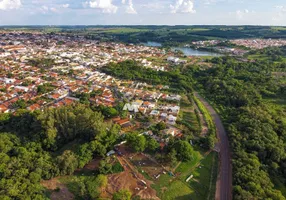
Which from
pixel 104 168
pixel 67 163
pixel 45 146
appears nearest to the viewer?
pixel 67 163

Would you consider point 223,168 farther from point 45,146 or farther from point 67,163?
point 45,146

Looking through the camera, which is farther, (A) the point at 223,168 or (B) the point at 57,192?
(A) the point at 223,168

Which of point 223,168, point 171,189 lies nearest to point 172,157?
point 171,189

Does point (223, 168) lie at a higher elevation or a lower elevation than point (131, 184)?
higher

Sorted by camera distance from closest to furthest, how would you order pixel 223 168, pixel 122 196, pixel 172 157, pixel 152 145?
pixel 122 196
pixel 172 157
pixel 223 168
pixel 152 145

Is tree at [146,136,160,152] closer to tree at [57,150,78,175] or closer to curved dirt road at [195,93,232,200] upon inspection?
curved dirt road at [195,93,232,200]

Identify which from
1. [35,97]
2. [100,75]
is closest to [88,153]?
[35,97]

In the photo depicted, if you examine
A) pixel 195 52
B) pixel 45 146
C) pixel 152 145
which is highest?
pixel 195 52

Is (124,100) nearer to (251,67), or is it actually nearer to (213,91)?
(213,91)

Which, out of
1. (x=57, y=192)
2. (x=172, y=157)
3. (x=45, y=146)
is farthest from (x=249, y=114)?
(x=45, y=146)
